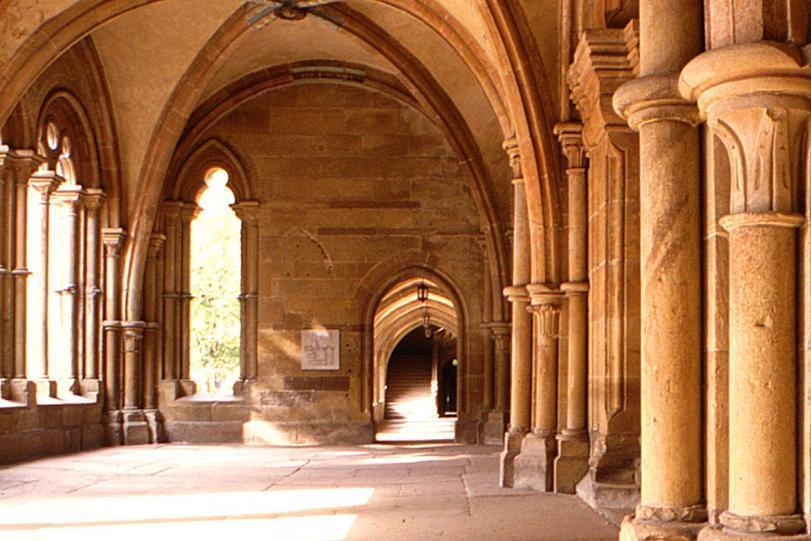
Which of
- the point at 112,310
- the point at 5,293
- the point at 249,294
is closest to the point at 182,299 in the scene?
the point at 249,294

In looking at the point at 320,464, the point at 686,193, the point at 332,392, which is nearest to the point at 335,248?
the point at 332,392

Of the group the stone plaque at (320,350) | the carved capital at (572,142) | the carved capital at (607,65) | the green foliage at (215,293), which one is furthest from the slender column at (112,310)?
the green foliage at (215,293)

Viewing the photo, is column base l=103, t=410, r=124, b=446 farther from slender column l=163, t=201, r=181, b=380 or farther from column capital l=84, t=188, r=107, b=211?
column capital l=84, t=188, r=107, b=211

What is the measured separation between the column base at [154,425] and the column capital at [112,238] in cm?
233

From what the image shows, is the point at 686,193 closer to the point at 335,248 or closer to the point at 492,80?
the point at 492,80

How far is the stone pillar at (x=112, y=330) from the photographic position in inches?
613

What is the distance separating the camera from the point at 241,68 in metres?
16.3

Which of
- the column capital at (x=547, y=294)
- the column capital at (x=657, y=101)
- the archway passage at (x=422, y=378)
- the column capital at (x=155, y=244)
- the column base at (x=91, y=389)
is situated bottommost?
the archway passage at (x=422, y=378)

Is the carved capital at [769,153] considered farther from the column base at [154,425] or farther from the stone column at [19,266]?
the column base at [154,425]

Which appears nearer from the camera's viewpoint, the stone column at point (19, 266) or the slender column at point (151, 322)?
the stone column at point (19, 266)

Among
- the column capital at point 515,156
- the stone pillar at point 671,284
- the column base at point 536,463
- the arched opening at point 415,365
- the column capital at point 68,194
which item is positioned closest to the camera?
the stone pillar at point 671,284

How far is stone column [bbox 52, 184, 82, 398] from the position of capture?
14.9 meters

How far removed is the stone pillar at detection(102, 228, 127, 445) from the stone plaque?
2624 mm

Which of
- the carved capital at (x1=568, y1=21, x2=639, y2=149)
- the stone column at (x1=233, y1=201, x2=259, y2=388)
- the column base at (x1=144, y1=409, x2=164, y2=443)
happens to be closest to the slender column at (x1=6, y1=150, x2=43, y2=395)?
the column base at (x1=144, y1=409, x2=164, y2=443)
